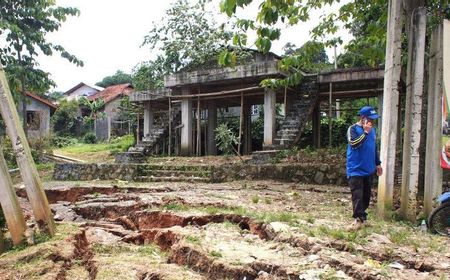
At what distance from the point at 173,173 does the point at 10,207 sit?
7.57 m

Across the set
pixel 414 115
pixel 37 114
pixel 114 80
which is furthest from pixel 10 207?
pixel 114 80

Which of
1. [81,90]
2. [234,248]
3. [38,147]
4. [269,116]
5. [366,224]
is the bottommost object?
[234,248]

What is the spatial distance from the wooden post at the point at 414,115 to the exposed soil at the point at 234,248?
1.23 ft

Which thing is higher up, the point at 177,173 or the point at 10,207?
the point at 10,207

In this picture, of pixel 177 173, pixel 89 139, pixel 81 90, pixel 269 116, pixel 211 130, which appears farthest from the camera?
pixel 81 90

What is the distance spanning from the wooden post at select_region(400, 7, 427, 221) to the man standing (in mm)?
628

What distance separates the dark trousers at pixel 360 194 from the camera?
15.6ft

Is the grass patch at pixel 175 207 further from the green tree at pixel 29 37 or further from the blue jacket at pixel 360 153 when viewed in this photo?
the green tree at pixel 29 37

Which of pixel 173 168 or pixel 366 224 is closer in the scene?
pixel 366 224

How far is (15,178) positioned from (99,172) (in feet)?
11.9

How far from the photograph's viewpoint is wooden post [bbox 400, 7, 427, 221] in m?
5.20

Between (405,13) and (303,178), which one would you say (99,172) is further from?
(405,13)

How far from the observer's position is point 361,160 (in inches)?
191

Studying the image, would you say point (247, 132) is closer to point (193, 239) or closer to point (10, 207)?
point (193, 239)
